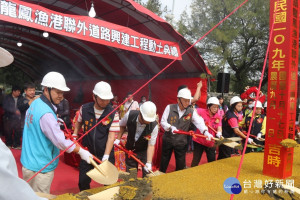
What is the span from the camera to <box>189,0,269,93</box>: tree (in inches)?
416

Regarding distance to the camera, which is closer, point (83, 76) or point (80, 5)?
point (80, 5)

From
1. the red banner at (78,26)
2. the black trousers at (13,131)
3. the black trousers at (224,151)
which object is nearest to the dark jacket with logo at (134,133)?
the red banner at (78,26)

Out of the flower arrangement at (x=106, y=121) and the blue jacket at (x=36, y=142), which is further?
the flower arrangement at (x=106, y=121)

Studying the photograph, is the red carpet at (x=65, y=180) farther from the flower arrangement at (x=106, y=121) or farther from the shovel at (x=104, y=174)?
the shovel at (x=104, y=174)

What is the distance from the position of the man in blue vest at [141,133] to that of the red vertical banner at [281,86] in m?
1.37

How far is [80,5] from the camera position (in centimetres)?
664

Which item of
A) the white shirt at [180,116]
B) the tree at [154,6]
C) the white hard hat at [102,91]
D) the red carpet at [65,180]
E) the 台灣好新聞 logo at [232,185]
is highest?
the tree at [154,6]

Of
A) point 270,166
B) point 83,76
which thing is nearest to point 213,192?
point 270,166

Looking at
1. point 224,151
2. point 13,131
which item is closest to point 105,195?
point 224,151

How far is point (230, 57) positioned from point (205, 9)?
3389 mm

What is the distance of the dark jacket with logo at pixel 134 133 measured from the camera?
10.2 feet

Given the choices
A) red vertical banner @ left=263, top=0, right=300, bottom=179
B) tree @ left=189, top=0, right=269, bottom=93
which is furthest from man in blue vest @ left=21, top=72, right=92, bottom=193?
tree @ left=189, top=0, right=269, bottom=93

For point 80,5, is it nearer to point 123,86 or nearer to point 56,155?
point 123,86

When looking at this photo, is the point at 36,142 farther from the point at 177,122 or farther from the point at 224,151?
the point at 224,151
